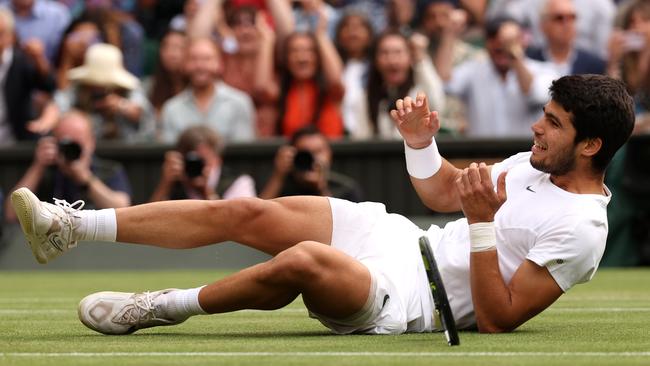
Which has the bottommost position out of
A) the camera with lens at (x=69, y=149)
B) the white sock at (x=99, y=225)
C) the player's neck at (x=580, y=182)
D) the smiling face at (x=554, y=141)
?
the camera with lens at (x=69, y=149)

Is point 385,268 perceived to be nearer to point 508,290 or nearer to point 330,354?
point 508,290

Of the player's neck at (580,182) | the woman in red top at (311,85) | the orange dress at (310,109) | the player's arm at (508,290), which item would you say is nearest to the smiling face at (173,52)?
the woman in red top at (311,85)

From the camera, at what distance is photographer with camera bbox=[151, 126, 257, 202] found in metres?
11.7

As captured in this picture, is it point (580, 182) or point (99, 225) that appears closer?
point (99, 225)

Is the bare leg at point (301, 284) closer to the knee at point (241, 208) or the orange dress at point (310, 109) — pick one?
the knee at point (241, 208)

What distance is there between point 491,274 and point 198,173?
20.1ft

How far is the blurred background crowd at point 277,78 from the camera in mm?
12375

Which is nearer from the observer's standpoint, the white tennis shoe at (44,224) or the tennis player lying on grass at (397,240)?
the tennis player lying on grass at (397,240)

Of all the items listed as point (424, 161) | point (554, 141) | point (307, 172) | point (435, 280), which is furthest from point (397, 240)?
point (307, 172)

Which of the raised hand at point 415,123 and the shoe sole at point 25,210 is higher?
the raised hand at point 415,123

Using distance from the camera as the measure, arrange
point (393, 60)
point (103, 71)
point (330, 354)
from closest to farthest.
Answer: point (330, 354)
point (393, 60)
point (103, 71)

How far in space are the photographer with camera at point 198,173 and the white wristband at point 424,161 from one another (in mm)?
5230

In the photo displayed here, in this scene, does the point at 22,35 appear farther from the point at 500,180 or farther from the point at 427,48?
the point at 500,180

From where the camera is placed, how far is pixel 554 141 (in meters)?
6.02
